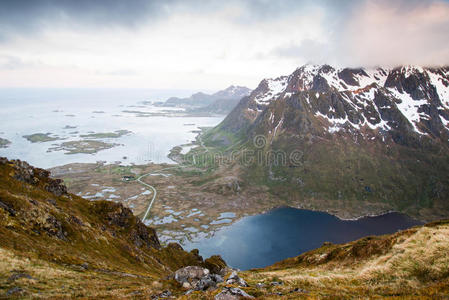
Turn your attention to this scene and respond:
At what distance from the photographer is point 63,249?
44656mm

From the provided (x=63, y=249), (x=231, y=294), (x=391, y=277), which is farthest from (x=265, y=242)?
(x=231, y=294)

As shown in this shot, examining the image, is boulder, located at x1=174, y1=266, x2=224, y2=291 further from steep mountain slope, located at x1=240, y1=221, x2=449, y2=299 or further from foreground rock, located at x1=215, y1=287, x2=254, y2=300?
foreground rock, located at x1=215, y1=287, x2=254, y2=300

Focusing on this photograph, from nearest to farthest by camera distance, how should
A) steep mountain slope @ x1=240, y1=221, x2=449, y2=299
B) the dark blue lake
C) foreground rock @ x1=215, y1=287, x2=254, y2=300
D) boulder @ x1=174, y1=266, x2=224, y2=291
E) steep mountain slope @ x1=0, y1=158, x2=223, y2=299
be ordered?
steep mountain slope @ x1=240, y1=221, x2=449, y2=299, foreground rock @ x1=215, y1=287, x2=254, y2=300, steep mountain slope @ x1=0, y1=158, x2=223, y2=299, boulder @ x1=174, y1=266, x2=224, y2=291, the dark blue lake

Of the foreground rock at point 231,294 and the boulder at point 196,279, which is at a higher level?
the foreground rock at point 231,294

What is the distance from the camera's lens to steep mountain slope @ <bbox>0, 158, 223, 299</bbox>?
29.0m

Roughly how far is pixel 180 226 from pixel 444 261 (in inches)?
7324

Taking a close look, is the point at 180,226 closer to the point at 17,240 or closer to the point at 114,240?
the point at 114,240

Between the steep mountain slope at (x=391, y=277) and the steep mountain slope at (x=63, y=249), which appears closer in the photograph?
the steep mountain slope at (x=391, y=277)

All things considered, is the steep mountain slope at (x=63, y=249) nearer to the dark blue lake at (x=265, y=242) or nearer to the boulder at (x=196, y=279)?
the boulder at (x=196, y=279)

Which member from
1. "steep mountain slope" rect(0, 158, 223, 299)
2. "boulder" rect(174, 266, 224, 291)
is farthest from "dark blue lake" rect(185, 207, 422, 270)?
"boulder" rect(174, 266, 224, 291)

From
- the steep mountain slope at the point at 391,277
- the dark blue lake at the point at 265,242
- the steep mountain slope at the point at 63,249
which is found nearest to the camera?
the steep mountain slope at the point at 391,277

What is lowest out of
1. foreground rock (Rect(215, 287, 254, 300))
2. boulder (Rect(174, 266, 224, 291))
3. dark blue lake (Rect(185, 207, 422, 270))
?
dark blue lake (Rect(185, 207, 422, 270))

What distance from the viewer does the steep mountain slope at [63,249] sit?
2903 centimetres

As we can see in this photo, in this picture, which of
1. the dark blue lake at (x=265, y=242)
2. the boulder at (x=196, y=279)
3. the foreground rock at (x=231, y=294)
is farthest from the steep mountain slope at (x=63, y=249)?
→ the dark blue lake at (x=265, y=242)
